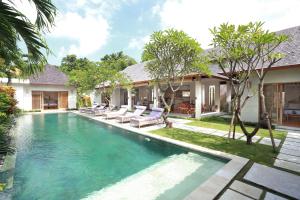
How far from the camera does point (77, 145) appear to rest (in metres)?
9.13

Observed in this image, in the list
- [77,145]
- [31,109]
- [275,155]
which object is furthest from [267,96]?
[31,109]

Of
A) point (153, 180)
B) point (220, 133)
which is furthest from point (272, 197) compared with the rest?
point (220, 133)

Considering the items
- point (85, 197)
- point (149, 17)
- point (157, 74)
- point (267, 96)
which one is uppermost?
point (149, 17)

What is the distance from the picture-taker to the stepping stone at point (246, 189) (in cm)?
394

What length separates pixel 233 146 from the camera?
7.33 m

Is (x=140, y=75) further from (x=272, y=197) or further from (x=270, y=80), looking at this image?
(x=272, y=197)

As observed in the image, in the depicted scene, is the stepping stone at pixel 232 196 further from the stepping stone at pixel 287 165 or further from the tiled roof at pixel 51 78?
the tiled roof at pixel 51 78

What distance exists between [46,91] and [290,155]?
27.7m

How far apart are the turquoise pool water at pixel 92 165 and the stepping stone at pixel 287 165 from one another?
1575 millimetres

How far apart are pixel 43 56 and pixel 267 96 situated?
53.0 ft

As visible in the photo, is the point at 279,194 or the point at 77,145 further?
the point at 77,145

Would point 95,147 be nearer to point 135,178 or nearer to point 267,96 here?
point 135,178

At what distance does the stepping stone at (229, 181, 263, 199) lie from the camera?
394cm

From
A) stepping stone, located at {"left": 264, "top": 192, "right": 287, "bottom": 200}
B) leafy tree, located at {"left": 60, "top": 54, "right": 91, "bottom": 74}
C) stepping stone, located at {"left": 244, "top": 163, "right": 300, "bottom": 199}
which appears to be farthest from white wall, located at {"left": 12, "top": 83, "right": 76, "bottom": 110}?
stepping stone, located at {"left": 264, "top": 192, "right": 287, "bottom": 200}
